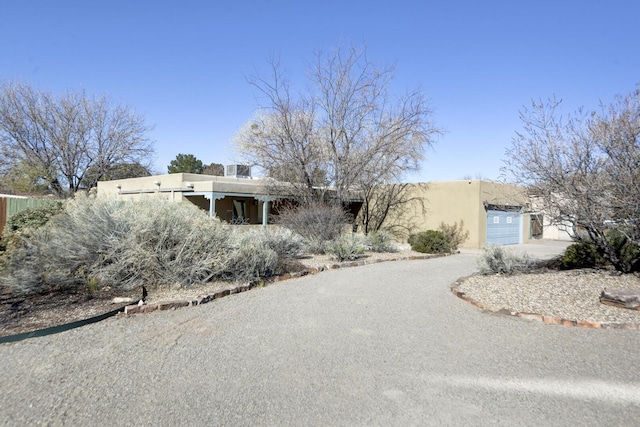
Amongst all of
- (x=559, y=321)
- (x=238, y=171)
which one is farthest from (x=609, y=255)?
(x=238, y=171)

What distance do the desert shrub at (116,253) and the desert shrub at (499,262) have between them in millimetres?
5677

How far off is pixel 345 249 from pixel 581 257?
5.69 m

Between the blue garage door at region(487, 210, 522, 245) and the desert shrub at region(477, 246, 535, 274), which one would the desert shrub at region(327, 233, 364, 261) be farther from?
the blue garage door at region(487, 210, 522, 245)

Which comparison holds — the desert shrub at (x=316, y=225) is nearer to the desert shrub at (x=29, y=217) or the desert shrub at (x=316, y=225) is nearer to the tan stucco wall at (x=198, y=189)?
the tan stucco wall at (x=198, y=189)

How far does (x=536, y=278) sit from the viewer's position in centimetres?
934

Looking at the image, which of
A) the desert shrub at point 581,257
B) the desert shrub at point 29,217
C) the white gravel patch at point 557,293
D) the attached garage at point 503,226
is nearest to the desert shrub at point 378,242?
the white gravel patch at point 557,293

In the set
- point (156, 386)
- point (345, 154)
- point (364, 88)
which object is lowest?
point (156, 386)

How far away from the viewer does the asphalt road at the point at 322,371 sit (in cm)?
367

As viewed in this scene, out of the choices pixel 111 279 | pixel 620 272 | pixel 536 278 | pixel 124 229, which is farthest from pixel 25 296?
pixel 620 272

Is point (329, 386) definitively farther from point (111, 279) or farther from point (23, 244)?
point (23, 244)

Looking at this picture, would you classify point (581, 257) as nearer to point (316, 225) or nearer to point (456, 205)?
point (316, 225)

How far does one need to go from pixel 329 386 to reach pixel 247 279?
5.17m

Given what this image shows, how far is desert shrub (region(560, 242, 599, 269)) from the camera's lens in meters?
10.6

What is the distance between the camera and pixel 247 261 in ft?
30.5
